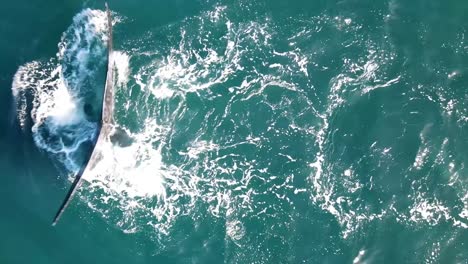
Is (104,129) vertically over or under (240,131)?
under

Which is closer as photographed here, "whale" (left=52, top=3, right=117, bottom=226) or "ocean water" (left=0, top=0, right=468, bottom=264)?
"ocean water" (left=0, top=0, right=468, bottom=264)

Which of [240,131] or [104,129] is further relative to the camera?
[104,129]

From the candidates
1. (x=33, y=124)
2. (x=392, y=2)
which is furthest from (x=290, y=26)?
(x=33, y=124)

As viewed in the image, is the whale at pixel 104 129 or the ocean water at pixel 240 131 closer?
the ocean water at pixel 240 131

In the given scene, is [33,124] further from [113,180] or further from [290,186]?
[290,186]
